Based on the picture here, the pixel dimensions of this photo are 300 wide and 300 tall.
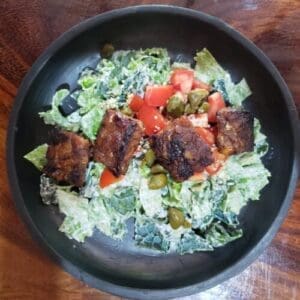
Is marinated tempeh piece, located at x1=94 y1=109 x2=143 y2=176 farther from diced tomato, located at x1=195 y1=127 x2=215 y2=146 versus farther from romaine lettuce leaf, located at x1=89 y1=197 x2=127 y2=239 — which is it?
diced tomato, located at x1=195 y1=127 x2=215 y2=146

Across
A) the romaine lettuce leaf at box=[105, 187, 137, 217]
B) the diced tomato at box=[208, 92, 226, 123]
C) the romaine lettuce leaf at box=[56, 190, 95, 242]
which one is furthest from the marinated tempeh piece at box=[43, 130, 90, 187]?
the diced tomato at box=[208, 92, 226, 123]

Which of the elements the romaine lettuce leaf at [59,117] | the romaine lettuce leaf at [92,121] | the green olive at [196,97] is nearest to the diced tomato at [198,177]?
the green olive at [196,97]

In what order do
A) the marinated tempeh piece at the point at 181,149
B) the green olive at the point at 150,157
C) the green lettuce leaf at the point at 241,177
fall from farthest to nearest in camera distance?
the green lettuce leaf at the point at 241,177 < the green olive at the point at 150,157 < the marinated tempeh piece at the point at 181,149

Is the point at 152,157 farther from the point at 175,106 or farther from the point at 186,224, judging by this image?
the point at 186,224

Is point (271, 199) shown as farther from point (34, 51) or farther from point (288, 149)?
point (34, 51)

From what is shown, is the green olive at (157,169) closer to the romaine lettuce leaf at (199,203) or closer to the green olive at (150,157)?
the green olive at (150,157)

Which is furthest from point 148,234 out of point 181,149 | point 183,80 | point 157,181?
point 183,80
